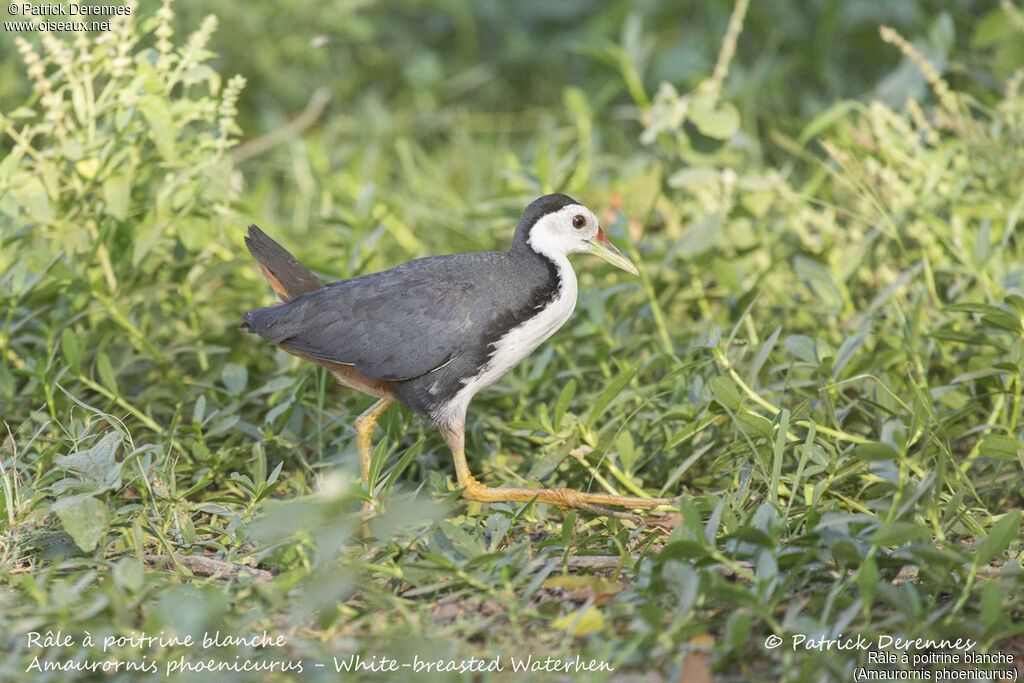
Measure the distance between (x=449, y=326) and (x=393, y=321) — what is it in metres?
0.19

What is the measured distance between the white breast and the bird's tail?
0.68m

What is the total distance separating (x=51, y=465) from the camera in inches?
133

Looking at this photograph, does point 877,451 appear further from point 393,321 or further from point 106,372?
point 106,372

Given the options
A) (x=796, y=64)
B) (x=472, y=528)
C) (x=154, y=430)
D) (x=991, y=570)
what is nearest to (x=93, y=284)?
(x=154, y=430)

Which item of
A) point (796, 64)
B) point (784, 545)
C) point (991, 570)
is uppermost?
point (796, 64)

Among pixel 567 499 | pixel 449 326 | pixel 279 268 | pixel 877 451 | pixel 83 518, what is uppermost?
pixel 279 268

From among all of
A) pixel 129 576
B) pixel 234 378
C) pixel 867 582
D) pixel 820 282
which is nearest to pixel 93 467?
pixel 129 576

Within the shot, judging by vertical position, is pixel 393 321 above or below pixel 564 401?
above

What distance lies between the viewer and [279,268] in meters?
3.47

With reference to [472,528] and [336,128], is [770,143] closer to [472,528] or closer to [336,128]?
[336,128]

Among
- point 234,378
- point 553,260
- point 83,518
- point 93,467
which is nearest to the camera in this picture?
point 83,518

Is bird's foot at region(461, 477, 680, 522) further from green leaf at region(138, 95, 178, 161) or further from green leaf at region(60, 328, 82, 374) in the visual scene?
green leaf at region(138, 95, 178, 161)

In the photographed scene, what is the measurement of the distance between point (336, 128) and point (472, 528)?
412cm

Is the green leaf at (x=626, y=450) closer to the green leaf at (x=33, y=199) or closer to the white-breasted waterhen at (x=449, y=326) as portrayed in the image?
the white-breasted waterhen at (x=449, y=326)
